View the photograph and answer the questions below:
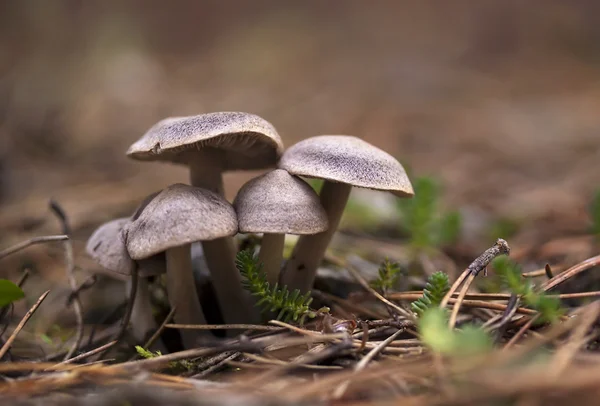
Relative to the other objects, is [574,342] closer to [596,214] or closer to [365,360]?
[365,360]

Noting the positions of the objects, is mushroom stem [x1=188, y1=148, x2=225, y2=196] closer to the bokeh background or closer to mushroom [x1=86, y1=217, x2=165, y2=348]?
mushroom [x1=86, y1=217, x2=165, y2=348]

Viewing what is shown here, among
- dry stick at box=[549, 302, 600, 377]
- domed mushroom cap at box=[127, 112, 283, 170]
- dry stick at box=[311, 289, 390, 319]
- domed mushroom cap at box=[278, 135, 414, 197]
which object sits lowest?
dry stick at box=[311, 289, 390, 319]

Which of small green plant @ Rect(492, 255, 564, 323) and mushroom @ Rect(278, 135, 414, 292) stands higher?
mushroom @ Rect(278, 135, 414, 292)

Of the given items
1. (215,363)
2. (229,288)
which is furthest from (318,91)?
(215,363)

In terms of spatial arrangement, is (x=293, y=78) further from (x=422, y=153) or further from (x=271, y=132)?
(x=271, y=132)

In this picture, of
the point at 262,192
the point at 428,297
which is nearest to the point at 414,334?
the point at 428,297

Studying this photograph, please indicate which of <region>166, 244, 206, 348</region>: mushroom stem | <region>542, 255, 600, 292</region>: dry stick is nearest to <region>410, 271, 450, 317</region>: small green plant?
<region>542, 255, 600, 292</region>: dry stick

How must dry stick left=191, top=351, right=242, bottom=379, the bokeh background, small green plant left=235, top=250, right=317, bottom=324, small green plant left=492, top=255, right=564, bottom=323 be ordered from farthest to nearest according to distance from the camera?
the bokeh background → small green plant left=235, top=250, right=317, bottom=324 → dry stick left=191, top=351, right=242, bottom=379 → small green plant left=492, top=255, right=564, bottom=323

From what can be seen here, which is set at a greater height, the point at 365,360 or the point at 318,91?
the point at 318,91
